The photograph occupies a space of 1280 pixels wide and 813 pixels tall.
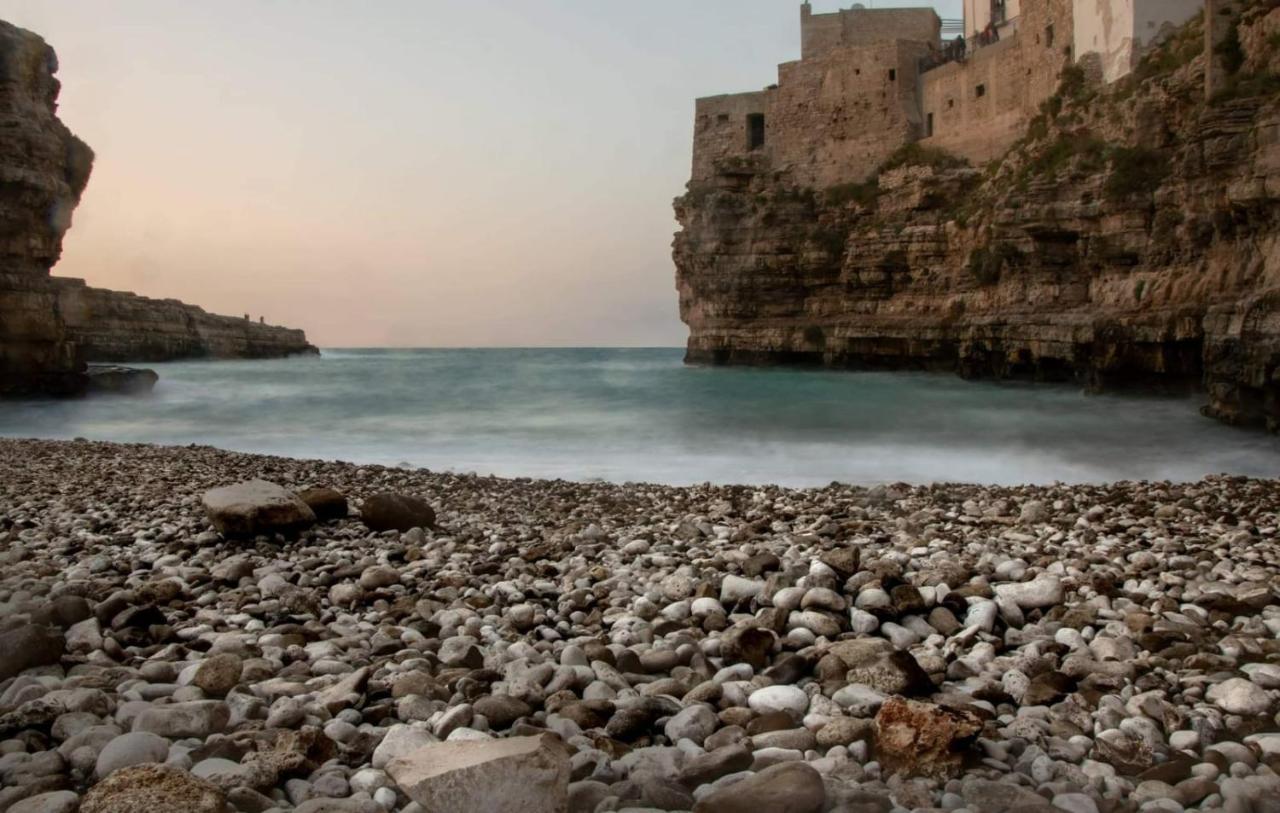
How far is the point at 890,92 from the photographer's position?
3406 cm

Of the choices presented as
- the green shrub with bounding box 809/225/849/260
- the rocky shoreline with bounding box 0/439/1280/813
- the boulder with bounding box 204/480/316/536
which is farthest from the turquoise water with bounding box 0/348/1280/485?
the green shrub with bounding box 809/225/849/260

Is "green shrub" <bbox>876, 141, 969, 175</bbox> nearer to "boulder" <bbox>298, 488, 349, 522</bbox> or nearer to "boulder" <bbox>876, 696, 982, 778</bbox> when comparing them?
"boulder" <bbox>298, 488, 349, 522</bbox>

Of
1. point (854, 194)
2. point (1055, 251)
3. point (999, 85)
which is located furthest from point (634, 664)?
point (854, 194)

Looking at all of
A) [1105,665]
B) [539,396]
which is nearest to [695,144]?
[539,396]

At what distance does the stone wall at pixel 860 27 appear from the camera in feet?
119

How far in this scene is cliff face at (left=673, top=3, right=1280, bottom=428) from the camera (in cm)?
1532

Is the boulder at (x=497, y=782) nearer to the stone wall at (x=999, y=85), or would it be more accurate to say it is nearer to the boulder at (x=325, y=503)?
the boulder at (x=325, y=503)

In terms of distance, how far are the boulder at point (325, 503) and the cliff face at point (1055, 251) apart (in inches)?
528

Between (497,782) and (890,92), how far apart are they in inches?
1410

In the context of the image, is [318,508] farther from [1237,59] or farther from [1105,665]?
[1237,59]

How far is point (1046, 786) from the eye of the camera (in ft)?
7.97

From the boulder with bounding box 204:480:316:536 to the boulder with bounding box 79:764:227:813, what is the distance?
3490 mm

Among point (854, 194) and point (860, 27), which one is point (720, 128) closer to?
point (860, 27)

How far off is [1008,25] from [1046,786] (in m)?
40.9
